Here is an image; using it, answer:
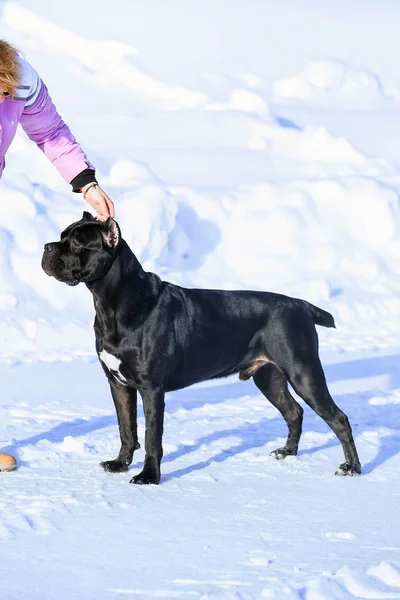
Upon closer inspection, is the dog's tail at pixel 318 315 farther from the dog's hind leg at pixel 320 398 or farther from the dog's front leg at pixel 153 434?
the dog's front leg at pixel 153 434

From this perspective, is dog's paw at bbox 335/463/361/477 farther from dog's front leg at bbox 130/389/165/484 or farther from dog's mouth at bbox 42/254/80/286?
dog's mouth at bbox 42/254/80/286

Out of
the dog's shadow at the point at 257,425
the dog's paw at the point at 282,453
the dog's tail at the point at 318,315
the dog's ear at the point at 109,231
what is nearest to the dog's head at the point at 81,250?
the dog's ear at the point at 109,231

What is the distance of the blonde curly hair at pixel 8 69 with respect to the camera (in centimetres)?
395

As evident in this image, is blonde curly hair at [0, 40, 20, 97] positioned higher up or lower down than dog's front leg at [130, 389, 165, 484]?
higher up

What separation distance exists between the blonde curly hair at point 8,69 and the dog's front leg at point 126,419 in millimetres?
1435

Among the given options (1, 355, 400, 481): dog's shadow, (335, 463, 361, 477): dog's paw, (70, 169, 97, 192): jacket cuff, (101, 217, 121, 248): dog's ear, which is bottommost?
(1, 355, 400, 481): dog's shadow

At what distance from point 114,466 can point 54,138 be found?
1.57 meters

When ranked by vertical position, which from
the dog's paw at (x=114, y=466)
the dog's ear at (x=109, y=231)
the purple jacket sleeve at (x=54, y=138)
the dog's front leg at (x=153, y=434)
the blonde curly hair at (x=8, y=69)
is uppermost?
the blonde curly hair at (x=8, y=69)

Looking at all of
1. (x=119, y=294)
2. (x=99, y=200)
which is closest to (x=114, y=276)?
(x=119, y=294)

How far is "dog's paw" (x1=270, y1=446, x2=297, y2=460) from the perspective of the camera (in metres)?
4.82

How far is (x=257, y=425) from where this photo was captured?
551cm

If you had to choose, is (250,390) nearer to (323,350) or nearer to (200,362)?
(323,350)

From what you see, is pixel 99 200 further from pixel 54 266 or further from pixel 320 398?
pixel 320 398

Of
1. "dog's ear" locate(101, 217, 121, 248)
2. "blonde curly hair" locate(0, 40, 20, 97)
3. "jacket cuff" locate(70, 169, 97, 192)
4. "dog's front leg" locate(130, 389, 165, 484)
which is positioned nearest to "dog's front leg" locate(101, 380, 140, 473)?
"dog's front leg" locate(130, 389, 165, 484)
